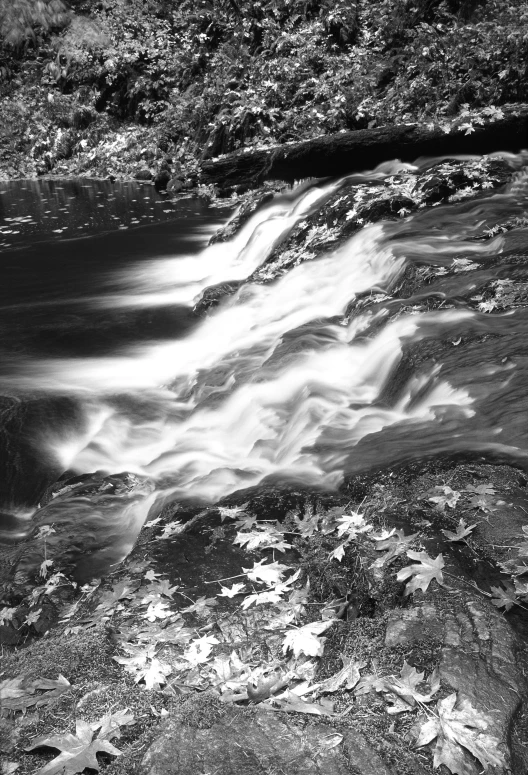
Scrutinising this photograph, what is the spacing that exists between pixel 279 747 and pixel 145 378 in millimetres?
5694

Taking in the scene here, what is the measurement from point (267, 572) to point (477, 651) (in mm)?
1123

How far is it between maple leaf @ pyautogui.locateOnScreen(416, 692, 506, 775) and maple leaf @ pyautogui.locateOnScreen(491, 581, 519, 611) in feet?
1.68

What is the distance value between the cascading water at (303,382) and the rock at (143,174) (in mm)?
10113

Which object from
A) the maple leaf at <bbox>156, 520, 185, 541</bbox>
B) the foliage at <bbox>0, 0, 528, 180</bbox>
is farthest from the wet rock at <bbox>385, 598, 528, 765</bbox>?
the foliage at <bbox>0, 0, 528, 180</bbox>

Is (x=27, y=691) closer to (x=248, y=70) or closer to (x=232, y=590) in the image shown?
(x=232, y=590)

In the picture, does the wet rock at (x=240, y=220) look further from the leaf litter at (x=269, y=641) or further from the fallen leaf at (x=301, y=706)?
the fallen leaf at (x=301, y=706)

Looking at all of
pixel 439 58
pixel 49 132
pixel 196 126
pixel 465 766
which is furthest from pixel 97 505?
pixel 49 132

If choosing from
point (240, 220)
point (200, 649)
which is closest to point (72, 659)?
point (200, 649)

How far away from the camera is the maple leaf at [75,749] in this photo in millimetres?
2023

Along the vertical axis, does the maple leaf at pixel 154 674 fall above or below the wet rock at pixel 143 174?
above

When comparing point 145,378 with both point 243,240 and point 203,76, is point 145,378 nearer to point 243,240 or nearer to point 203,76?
point 243,240

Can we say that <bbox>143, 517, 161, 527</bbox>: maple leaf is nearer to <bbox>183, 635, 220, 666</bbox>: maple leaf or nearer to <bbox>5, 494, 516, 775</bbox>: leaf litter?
<bbox>5, 494, 516, 775</bbox>: leaf litter

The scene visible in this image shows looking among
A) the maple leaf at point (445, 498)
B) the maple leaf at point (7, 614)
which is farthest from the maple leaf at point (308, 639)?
the maple leaf at point (7, 614)

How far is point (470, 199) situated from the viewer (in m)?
8.81
